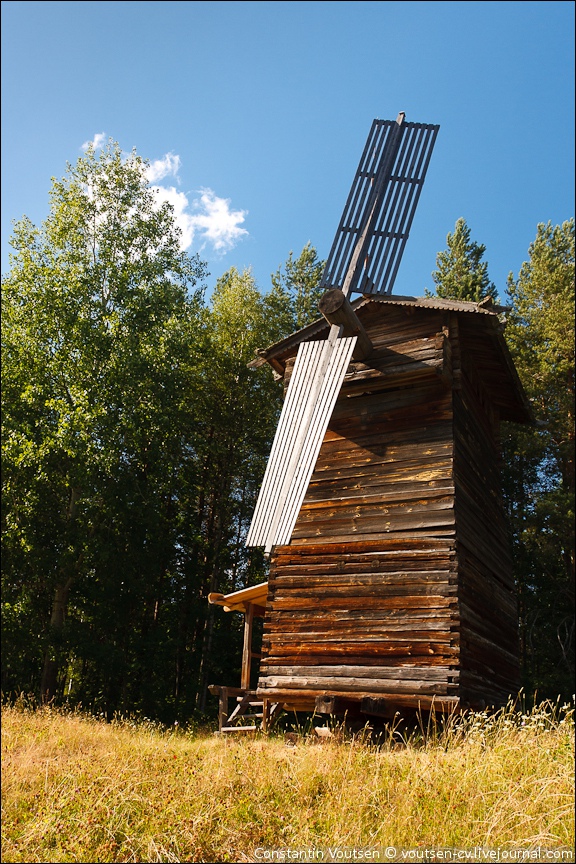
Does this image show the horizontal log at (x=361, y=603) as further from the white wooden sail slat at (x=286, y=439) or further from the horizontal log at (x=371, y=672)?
the white wooden sail slat at (x=286, y=439)

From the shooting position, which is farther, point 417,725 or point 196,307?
point 196,307

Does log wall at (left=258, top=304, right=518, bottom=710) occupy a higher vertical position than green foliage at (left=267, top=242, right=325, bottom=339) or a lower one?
lower

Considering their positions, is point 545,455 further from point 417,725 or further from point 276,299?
point 417,725

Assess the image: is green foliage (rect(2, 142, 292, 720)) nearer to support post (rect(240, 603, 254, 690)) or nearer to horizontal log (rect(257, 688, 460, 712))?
support post (rect(240, 603, 254, 690))

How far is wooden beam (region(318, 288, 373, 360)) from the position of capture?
1095 centimetres

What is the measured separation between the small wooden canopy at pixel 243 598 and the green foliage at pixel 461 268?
15978 millimetres

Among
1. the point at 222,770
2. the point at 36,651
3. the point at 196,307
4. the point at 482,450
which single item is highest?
the point at 196,307

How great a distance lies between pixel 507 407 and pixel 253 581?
1307 cm

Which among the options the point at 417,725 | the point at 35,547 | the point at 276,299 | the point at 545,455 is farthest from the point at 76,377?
the point at 545,455

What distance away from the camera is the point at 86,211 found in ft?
67.6

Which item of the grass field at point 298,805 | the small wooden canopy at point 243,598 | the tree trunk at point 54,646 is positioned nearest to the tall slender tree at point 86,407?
the tree trunk at point 54,646

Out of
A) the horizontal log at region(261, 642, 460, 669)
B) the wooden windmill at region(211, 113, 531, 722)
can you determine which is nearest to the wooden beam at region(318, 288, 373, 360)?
the wooden windmill at region(211, 113, 531, 722)

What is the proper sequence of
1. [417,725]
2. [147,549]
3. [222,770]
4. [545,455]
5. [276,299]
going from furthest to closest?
[276,299], [545,455], [147,549], [417,725], [222,770]

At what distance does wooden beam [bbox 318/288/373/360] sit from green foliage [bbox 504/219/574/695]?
11.0 meters
